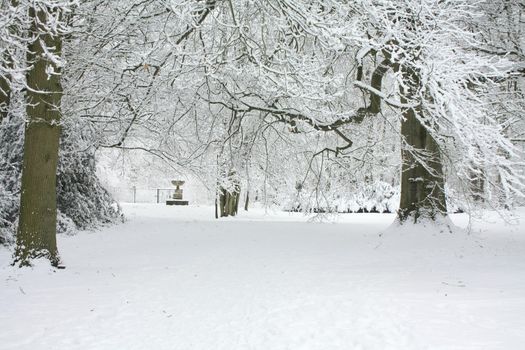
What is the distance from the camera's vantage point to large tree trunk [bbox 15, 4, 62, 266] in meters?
7.91

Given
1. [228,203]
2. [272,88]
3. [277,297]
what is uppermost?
[272,88]

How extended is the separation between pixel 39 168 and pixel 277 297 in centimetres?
441

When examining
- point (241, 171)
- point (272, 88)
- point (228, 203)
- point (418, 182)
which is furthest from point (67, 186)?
point (228, 203)

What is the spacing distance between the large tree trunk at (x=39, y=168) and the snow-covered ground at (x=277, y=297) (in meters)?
0.40

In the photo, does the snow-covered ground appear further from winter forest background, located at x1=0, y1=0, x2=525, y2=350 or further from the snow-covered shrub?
the snow-covered shrub

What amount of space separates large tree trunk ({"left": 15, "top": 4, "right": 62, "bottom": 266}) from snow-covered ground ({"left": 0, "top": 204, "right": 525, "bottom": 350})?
1.31 ft

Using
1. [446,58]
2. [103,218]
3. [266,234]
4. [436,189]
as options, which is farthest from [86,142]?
[446,58]

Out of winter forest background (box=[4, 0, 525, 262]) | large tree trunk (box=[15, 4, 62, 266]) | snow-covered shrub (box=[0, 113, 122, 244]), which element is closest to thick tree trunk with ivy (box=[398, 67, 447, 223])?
winter forest background (box=[4, 0, 525, 262])

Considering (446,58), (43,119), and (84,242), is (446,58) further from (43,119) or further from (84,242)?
(84,242)

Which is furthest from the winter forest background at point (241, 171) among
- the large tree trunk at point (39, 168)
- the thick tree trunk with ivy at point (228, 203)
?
the thick tree trunk with ivy at point (228, 203)

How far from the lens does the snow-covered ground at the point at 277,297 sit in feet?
15.4

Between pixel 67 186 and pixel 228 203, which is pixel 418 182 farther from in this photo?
pixel 228 203

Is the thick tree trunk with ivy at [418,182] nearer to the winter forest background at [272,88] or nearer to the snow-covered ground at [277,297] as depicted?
the winter forest background at [272,88]

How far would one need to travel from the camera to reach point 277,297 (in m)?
6.38
